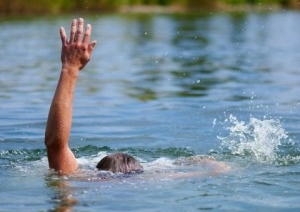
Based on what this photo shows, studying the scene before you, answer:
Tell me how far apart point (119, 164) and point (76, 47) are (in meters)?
1.61

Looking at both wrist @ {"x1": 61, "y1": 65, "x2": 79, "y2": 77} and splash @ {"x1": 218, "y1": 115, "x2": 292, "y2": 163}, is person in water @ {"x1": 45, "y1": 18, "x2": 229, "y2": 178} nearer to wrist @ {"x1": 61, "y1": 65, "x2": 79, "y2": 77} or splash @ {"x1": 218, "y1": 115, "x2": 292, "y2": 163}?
wrist @ {"x1": 61, "y1": 65, "x2": 79, "y2": 77}

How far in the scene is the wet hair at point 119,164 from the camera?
880 cm

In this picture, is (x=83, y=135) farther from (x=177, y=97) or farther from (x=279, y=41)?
(x=279, y=41)

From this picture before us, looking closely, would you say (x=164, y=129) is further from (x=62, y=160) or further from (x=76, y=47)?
(x=76, y=47)

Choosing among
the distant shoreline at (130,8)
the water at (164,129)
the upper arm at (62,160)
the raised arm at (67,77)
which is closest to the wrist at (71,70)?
the raised arm at (67,77)

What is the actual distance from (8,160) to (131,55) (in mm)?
21269

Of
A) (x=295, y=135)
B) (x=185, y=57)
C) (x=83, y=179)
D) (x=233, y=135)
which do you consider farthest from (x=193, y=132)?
(x=185, y=57)

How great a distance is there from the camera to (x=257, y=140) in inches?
448

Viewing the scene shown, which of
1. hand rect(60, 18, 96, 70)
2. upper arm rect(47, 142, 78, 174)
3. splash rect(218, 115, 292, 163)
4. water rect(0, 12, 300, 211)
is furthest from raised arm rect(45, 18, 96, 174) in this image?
splash rect(218, 115, 292, 163)

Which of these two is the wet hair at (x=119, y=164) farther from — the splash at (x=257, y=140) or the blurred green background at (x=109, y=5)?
the blurred green background at (x=109, y=5)

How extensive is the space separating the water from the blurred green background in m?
58.2

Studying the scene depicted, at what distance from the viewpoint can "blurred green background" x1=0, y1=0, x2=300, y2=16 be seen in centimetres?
8706

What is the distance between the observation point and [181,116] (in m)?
14.8

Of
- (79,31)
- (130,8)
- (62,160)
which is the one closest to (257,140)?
(62,160)
